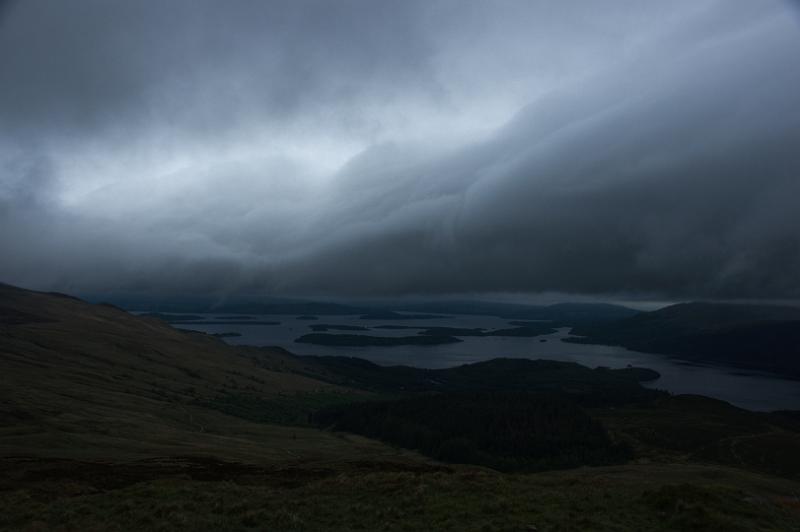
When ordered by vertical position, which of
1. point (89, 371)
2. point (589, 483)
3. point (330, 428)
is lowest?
point (330, 428)

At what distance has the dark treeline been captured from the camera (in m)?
130

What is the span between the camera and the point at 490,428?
156 metres

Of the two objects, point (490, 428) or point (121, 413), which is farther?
point (490, 428)

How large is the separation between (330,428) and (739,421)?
417 ft

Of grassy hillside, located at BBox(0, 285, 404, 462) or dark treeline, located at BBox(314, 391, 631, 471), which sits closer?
grassy hillside, located at BBox(0, 285, 404, 462)

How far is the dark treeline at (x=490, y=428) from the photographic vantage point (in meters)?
130

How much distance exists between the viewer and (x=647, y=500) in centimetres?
2862

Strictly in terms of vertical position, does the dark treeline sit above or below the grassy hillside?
below

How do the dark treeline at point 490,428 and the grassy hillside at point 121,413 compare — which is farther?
the dark treeline at point 490,428

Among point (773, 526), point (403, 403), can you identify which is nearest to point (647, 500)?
point (773, 526)

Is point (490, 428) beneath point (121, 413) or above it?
beneath

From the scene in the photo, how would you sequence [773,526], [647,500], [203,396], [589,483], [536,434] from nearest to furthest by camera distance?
[773,526], [647,500], [589,483], [536,434], [203,396]

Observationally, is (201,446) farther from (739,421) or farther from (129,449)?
(739,421)

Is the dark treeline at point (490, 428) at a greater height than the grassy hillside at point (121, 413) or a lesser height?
lesser
